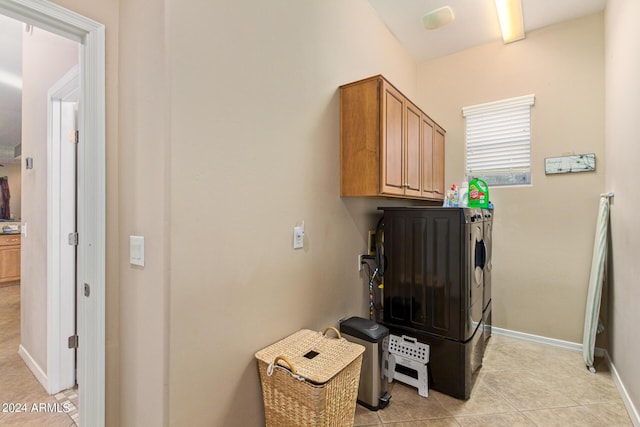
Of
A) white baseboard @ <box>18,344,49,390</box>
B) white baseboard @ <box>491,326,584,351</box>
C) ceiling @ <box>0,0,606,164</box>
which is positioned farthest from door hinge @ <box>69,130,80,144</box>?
white baseboard @ <box>491,326,584,351</box>

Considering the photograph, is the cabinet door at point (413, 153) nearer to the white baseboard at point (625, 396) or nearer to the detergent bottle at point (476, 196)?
the detergent bottle at point (476, 196)

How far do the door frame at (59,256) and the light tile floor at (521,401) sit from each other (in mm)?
2187

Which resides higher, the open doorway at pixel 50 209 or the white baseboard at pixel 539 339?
the open doorway at pixel 50 209

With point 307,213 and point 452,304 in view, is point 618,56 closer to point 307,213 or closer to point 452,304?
point 452,304

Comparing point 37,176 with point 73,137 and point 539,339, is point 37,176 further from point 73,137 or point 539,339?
point 539,339

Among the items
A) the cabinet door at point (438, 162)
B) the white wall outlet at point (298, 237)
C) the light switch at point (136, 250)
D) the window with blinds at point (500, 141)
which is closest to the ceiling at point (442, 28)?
the window with blinds at point (500, 141)

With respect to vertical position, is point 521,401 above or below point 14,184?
below

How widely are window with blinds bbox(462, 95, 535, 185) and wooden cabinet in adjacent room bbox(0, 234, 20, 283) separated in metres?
7.74

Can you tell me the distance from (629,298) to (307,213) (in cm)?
230

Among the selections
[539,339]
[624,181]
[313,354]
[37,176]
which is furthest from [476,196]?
[37,176]

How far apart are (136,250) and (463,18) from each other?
3558 millimetres

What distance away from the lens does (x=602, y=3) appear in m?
2.84

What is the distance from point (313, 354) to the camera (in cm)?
167

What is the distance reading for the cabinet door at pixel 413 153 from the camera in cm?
266
